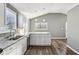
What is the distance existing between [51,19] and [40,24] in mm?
1027

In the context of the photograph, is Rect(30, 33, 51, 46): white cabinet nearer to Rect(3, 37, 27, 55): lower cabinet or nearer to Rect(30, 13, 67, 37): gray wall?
Rect(3, 37, 27, 55): lower cabinet

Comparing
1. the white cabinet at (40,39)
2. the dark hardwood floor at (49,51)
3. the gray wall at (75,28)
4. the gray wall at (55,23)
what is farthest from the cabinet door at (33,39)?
the gray wall at (55,23)

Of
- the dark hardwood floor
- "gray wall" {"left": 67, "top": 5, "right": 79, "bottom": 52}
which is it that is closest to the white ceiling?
"gray wall" {"left": 67, "top": 5, "right": 79, "bottom": 52}

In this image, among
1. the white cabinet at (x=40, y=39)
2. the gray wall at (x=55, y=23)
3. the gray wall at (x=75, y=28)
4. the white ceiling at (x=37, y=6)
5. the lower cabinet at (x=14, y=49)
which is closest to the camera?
the lower cabinet at (x=14, y=49)

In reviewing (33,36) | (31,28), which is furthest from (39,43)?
(31,28)

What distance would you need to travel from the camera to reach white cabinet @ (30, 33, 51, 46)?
6.24 m

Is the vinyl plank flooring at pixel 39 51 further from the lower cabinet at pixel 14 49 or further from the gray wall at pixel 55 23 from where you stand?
the gray wall at pixel 55 23

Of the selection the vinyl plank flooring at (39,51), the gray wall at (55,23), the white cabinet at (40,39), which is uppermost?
the gray wall at (55,23)

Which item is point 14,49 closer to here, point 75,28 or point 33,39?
point 75,28

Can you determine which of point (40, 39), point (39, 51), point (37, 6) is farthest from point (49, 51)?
point (37, 6)

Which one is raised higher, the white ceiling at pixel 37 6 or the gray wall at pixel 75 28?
the white ceiling at pixel 37 6

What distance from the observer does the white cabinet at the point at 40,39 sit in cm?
624

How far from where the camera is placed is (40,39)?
6.32 m
